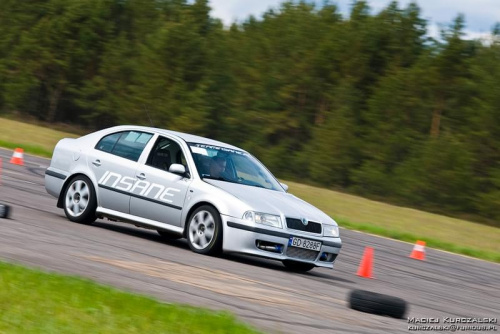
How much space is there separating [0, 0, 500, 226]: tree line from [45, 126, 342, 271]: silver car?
113ft

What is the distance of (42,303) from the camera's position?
→ 5.82m

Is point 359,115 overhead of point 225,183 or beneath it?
beneath

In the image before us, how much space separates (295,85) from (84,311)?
55.1 m

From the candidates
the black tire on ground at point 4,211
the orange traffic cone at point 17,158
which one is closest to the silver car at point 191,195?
the black tire on ground at point 4,211

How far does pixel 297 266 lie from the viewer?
11.3 meters

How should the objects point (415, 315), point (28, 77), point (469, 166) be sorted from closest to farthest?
1. point (415, 315)
2. point (469, 166)
3. point (28, 77)

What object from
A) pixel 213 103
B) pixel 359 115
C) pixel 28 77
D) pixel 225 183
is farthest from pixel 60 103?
pixel 225 183

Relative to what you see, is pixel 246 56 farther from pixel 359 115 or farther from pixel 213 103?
pixel 359 115

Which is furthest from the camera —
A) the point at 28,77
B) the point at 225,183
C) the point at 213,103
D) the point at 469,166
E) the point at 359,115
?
the point at 28,77

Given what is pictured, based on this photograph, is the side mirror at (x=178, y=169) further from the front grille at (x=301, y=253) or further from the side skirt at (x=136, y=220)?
the front grille at (x=301, y=253)

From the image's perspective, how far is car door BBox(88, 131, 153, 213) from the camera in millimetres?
11789

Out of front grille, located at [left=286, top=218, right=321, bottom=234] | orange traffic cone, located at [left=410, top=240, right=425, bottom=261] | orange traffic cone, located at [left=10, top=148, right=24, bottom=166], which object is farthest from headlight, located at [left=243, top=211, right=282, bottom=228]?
orange traffic cone, located at [left=10, top=148, right=24, bottom=166]

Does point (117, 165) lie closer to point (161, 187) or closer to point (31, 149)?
point (161, 187)

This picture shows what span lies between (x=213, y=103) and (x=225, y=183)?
4828cm
